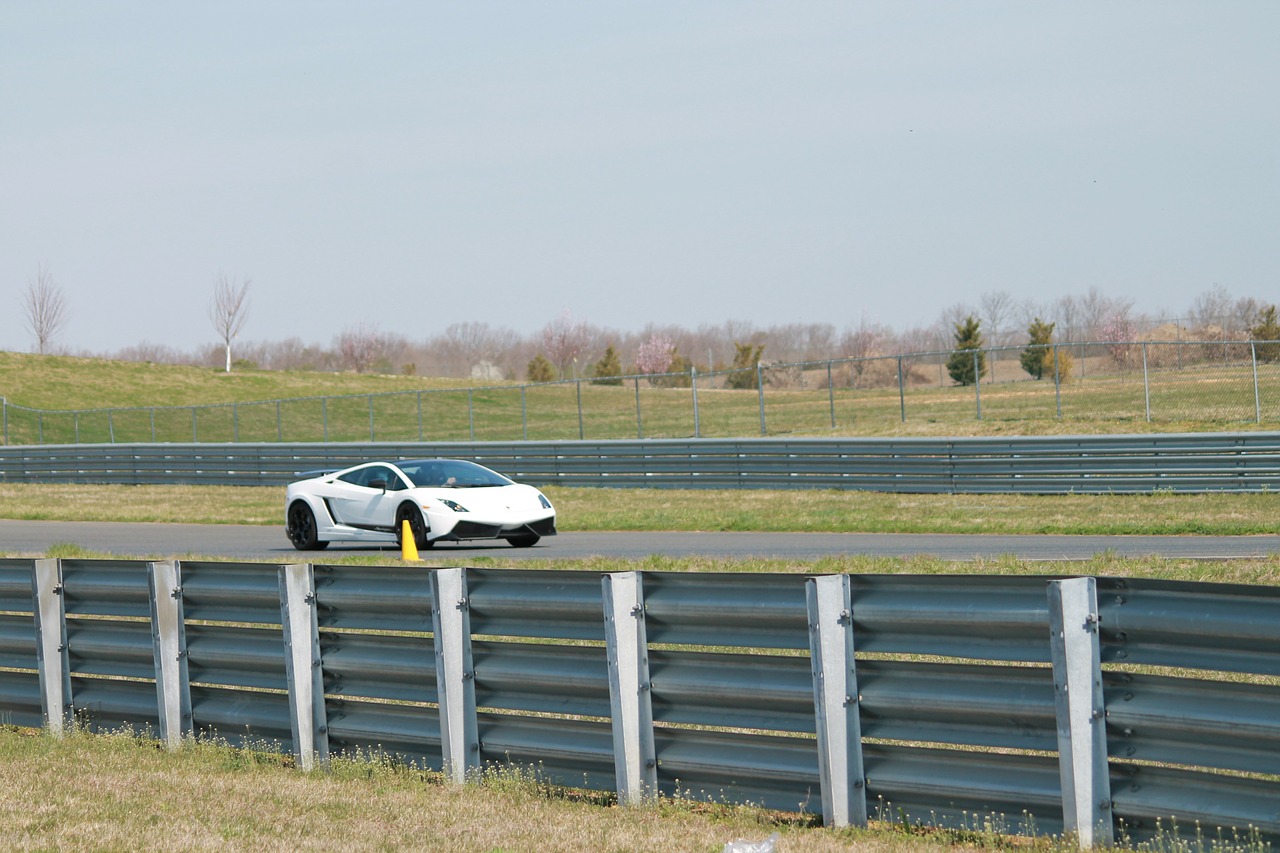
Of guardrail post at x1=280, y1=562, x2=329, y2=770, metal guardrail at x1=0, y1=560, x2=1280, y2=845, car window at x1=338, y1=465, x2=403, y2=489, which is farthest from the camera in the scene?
car window at x1=338, y1=465, x2=403, y2=489

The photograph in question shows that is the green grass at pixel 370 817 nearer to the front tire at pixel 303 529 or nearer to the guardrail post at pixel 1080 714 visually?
the guardrail post at pixel 1080 714

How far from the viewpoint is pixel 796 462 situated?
27.1 m

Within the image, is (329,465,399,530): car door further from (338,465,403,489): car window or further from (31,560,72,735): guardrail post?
(31,560,72,735): guardrail post

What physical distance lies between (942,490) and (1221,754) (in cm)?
1999

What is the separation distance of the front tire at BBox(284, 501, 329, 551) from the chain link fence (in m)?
12.6

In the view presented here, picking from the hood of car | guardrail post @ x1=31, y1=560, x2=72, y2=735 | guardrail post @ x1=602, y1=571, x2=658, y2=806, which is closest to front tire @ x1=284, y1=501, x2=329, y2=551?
the hood of car

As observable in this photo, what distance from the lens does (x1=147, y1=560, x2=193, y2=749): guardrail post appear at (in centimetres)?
823

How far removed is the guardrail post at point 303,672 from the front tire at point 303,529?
40.4ft

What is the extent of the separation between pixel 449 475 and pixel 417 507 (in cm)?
82

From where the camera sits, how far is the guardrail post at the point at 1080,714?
207 inches

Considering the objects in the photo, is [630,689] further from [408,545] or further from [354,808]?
[408,545]

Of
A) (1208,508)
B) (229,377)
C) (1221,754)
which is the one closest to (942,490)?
(1208,508)

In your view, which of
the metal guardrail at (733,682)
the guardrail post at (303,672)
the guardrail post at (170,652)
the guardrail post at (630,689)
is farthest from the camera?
the guardrail post at (170,652)

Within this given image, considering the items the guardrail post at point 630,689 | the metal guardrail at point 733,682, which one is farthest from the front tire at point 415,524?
the guardrail post at point 630,689
